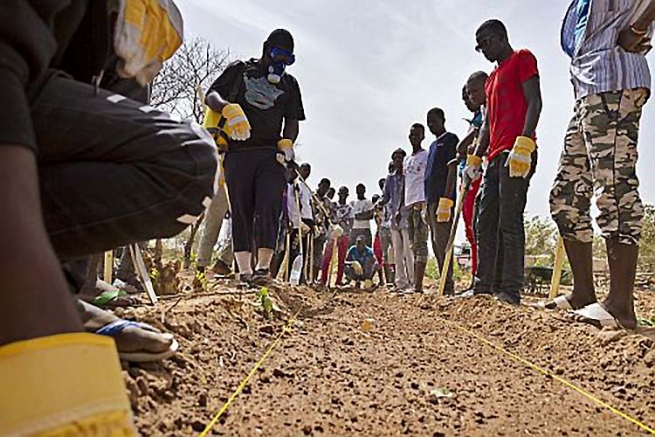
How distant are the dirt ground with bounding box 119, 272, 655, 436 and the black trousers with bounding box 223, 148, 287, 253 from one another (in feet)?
3.63

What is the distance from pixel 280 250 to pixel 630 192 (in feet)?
17.2

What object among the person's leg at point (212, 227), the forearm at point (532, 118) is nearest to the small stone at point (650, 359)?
the forearm at point (532, 118)

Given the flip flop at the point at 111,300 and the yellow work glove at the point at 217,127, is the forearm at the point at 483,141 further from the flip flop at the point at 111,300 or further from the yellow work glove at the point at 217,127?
the flip flop at the point at 111,300

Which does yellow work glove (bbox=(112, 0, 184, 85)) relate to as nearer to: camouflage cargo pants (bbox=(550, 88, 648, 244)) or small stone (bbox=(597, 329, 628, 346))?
small stone (bbox=(597, 329, 628, 346))

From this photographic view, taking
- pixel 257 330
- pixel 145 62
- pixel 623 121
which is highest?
pixel 623 121

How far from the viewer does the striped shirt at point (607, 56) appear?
2660 millimetres

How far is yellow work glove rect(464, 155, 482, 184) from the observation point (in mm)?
4715

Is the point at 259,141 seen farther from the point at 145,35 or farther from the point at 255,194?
the point at 145,35

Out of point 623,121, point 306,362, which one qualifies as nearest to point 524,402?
point 306,362

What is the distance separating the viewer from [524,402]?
1.53 m

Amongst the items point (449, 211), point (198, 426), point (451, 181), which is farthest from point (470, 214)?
point (198, 426)

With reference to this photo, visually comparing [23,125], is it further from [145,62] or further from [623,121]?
[623,121]

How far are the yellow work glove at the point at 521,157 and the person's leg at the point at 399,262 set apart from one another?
378 cm

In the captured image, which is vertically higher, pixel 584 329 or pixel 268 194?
pixel 268 194
